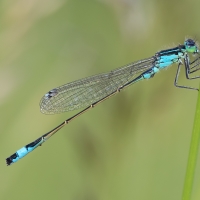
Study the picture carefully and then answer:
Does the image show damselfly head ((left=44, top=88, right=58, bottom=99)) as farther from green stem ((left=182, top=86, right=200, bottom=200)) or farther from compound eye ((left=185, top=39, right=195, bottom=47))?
green stem ((left=182, top=86, right=200, bottom=200))

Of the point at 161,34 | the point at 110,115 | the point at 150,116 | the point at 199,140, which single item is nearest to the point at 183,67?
the point at 161,34

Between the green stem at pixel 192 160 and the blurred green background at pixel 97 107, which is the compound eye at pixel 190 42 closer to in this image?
the blurred green background at pixel 97 107

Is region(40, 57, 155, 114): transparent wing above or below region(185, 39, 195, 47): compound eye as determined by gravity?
below

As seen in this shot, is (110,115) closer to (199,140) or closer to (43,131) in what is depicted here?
(43,131)

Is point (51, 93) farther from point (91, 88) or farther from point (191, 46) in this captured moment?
point (191, 46)

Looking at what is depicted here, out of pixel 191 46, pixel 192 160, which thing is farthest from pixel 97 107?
pixel 192 160

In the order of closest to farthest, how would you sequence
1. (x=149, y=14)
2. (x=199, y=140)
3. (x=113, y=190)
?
(x=199, y=140) < (x=149, y=14) < (x=113, y=190)

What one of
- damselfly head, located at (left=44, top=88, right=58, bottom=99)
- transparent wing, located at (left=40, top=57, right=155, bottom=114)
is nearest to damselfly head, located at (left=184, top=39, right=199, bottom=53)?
transparent wing, located at (left=40, top=57, right=155, bottom=114)

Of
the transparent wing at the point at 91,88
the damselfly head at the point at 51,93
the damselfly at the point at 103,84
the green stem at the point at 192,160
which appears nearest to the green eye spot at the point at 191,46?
the damselfly at the point at 103,84
